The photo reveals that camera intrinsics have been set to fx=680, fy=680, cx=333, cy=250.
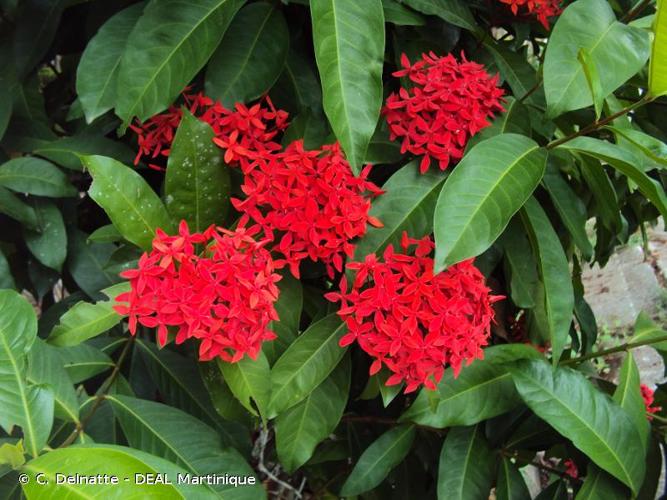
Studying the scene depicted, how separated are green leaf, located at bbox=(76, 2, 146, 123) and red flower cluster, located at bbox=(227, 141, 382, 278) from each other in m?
0.28

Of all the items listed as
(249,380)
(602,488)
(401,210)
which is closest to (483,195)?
(401,210)

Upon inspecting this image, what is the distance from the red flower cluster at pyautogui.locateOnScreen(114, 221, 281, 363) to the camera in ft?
2.75

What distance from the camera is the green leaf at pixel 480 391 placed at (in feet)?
3.69

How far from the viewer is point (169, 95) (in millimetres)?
1012

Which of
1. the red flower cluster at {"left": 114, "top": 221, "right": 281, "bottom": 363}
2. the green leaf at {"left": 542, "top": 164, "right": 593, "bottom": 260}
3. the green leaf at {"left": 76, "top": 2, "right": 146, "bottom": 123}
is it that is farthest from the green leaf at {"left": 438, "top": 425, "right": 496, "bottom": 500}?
the green leaf at {"left": 76, "top": 2, "right": 146, "bottom": 123}

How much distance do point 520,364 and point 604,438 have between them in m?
0.18

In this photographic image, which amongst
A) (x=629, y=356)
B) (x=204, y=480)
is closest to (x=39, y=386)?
(x=204, y=480)

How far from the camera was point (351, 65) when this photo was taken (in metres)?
0.89

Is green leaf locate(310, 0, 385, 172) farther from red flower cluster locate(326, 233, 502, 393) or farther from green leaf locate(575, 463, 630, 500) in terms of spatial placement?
green leaf locate(575, 463, 630, 500)

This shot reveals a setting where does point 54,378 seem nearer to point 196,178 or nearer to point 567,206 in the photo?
point 196,178

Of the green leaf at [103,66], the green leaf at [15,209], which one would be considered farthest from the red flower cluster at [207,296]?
the green leaf at [15,209]

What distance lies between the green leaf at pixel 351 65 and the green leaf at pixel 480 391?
489mm

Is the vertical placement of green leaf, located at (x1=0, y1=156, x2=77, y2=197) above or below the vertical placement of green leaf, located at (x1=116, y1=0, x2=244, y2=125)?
below

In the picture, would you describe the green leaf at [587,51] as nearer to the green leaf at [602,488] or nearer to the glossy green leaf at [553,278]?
the glossy green leaf at [553,278]
